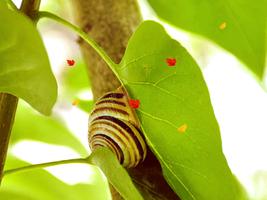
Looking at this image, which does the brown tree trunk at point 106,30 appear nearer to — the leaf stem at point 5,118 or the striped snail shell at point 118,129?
the striped snail shell at point 118,129

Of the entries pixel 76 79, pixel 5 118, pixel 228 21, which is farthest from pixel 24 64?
pixel 76 79

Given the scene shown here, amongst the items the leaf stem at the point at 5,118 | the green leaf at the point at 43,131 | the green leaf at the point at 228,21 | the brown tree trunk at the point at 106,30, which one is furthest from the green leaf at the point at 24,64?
the green leaf at the point at 43,131

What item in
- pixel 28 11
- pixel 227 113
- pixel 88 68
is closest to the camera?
pixel 28 11

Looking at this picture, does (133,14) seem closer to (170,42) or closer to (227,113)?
(170,42)

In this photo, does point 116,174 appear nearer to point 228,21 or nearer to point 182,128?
point 182,128

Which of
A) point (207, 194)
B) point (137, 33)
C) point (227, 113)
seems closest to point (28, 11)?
point (137, 33)

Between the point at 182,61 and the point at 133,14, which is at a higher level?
the point at 133,14
